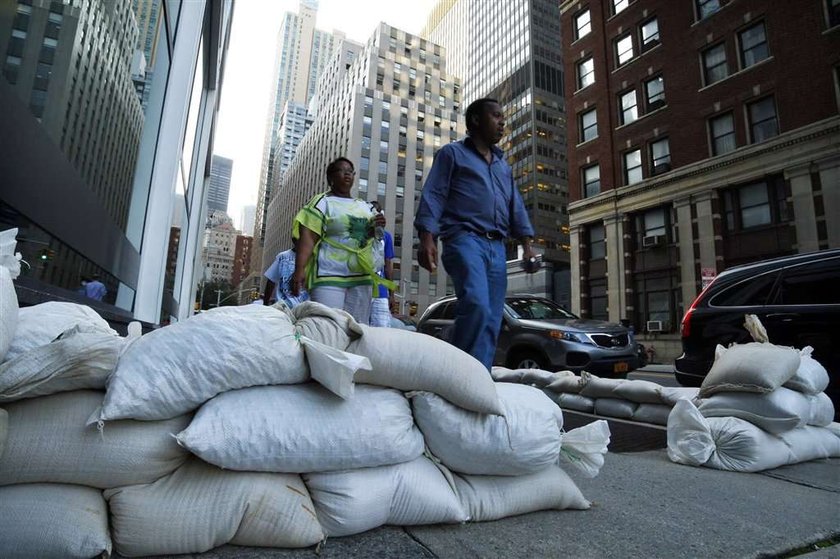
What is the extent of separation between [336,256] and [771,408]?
268 centimetres

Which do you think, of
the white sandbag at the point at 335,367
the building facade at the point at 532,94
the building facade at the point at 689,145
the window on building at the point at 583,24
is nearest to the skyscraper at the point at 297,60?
the building facade at the point at 532,94

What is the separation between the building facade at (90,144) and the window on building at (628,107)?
17.9 metres

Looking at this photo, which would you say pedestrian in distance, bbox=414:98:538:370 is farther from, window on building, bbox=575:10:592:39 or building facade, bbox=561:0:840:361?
window on building, bbox=575:10:592:39

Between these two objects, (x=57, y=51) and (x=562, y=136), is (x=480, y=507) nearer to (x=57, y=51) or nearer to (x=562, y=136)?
(x=57, y=51)

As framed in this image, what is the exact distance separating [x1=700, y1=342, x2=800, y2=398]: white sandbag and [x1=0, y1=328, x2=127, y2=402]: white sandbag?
2.90 meters

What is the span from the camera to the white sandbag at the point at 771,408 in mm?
2344

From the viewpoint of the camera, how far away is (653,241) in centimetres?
1762

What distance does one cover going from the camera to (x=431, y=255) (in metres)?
2.99

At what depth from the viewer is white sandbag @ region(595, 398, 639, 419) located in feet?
12.0

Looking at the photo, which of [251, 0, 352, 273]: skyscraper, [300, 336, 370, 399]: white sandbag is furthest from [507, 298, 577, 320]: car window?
[251, 0, 352, 273]: skyscraper

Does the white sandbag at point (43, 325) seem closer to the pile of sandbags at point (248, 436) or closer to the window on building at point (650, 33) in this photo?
the pile of sandbags at point (248, 436)

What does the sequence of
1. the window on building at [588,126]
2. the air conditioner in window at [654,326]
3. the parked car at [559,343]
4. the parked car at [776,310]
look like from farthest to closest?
1. the window on building at [588,126]
2. the air conditioner in window at [654,326]
3. the parked car at [559,343]
4. the parked car at [776,310]

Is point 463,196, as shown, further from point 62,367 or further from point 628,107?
point 628,107

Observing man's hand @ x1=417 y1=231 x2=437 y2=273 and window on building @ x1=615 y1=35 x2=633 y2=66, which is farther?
window on building @ x1=615 y1=35 x2=633 y2=66
